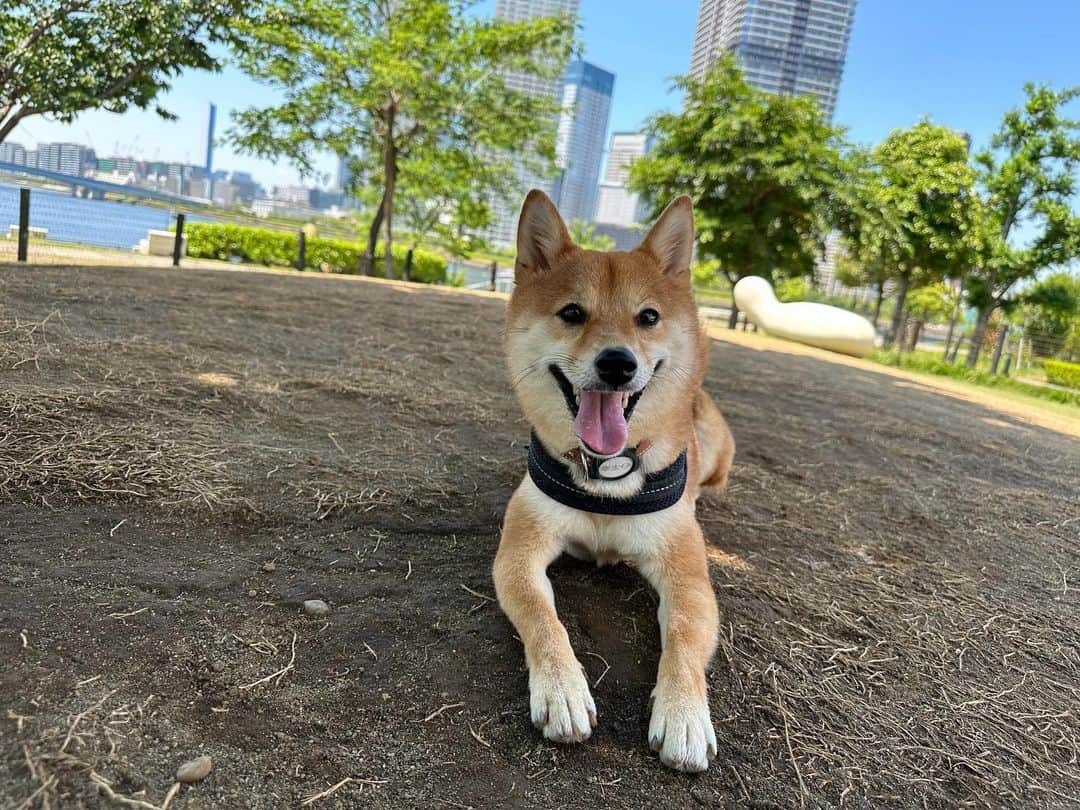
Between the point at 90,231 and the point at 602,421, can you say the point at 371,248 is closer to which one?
the point at 90,231

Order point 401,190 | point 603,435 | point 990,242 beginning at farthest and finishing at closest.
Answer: point 401,190
point 990,242
point 603,435

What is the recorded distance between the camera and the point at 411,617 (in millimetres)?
2354

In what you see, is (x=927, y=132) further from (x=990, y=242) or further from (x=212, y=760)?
(x=212, y=760)

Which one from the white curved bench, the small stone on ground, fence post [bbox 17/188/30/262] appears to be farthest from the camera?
the white curved bench

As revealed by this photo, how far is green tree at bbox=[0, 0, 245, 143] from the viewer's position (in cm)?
1380

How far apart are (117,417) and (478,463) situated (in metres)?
2.00

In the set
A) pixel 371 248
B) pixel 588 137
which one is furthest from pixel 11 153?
pixel 588 137

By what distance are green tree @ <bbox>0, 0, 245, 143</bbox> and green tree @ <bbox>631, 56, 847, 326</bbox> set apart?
15.3 meters

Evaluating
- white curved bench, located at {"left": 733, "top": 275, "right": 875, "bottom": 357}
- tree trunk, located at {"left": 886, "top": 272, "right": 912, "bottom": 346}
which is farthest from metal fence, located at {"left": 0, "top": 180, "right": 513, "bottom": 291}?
tree trunk, located at {"left": 886, "top": 272, "right": 912, "bottom": 346}

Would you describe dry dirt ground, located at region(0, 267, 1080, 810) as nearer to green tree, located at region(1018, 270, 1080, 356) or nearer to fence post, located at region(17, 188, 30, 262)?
fence post, located at region(17, 188, 30, 262)

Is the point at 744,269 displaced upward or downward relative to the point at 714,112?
downward

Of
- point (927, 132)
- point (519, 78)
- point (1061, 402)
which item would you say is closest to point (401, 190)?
point (519, 78)

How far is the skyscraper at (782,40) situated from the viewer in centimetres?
3175

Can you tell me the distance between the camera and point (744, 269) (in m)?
24.8
